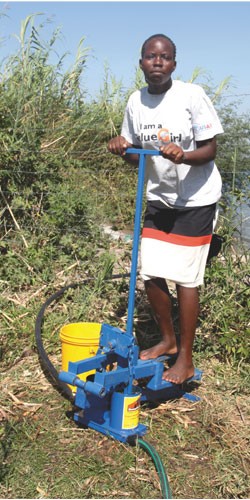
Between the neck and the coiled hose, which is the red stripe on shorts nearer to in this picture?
the neck

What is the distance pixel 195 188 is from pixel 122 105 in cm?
407

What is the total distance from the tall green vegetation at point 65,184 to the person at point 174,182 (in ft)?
2.11

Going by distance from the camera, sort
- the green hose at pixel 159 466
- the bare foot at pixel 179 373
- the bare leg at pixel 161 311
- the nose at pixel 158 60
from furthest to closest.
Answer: the bare leg at pixel 161 311, the bare foot at pixel 179 373, the nose at pixel 158 60, the green hose at pixel 159 466

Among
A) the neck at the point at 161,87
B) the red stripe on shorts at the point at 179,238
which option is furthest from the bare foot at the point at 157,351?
the neck at the point at 161,87

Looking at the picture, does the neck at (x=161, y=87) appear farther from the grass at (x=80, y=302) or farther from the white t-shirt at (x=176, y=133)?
the grass at (x=80, y=302)

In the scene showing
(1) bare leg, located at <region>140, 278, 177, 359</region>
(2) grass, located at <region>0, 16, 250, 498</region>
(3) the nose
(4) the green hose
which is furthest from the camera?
(1) bare leg, located at <region>140, 278, 177, 359</region>

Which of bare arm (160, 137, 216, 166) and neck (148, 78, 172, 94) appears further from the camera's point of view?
neck (148, 78, 172, 94)

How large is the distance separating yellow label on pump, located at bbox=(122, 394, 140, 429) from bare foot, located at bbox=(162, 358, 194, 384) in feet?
1.19

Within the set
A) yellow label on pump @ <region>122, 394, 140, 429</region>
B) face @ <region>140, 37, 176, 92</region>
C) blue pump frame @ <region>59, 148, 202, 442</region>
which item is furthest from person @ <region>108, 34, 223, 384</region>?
yellow label on pump @ <region>122, 394, 140, 429</region>

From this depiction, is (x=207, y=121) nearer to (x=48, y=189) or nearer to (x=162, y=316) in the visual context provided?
(x=162, y=316)

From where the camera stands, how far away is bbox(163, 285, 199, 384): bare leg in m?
3.63

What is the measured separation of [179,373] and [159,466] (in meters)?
0.72

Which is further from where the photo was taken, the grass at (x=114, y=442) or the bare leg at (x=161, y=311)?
the bare leg at (x=161, y=311)

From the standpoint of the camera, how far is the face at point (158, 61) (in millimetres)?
3428
